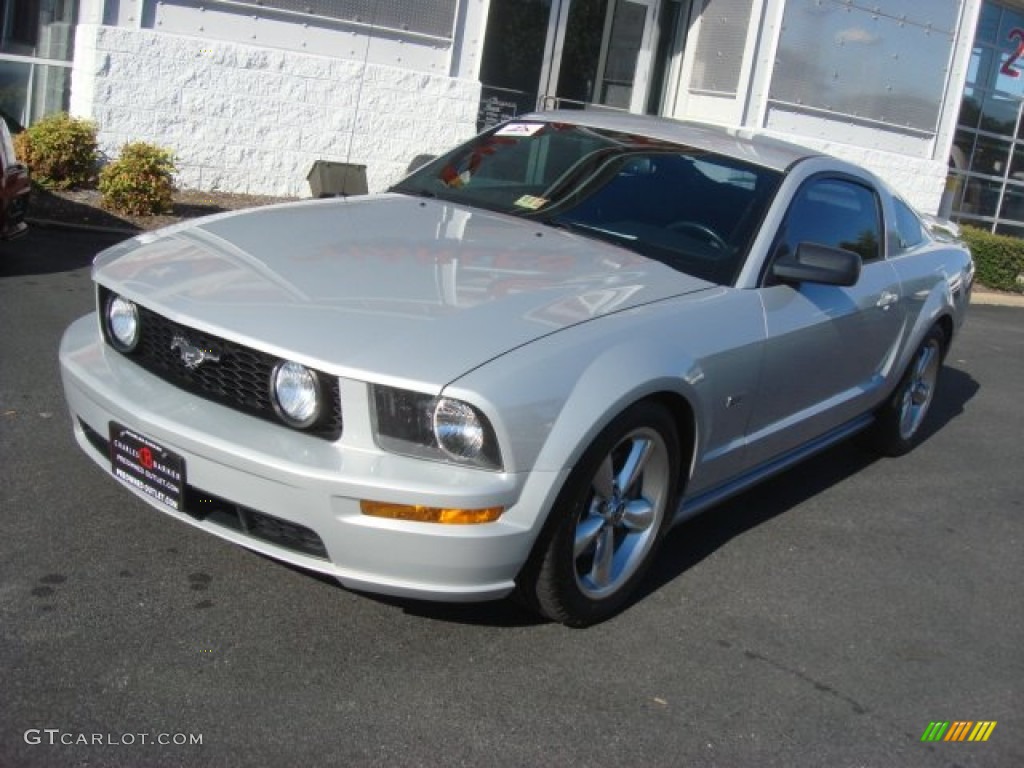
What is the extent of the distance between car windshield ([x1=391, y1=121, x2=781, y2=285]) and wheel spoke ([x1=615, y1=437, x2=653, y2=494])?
0.82 metres

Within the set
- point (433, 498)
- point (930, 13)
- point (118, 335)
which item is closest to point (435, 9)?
point (930, 13)

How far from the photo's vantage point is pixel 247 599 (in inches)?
140

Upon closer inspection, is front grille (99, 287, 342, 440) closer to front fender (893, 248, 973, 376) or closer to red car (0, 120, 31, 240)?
front fender (893, 248, 973, 376)

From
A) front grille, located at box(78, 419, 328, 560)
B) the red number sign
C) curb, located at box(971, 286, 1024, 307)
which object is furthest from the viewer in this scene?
the red number sign

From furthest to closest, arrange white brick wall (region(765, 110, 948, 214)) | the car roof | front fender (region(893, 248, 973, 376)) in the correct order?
white brick wall (region(765, 110, 948, 214)), front fender (region(893, 248, 973, 376)), the car roof

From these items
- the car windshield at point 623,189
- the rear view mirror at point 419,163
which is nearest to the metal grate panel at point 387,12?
the rear view mirror at point 419,163

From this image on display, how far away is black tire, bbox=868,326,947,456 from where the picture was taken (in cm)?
584

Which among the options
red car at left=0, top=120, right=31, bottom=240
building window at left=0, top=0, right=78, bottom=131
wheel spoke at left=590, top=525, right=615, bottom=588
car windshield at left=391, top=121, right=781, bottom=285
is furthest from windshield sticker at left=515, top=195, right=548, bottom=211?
building window at left=0, top=0, right=78, bottom=131

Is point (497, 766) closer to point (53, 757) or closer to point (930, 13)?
point (53, 757)

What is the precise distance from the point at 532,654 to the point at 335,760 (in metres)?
0.83

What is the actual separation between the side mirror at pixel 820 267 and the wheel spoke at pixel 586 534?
1.33m

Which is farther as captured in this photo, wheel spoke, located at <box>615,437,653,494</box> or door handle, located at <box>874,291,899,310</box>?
door handle, located at <box>874,291,899,310</box>

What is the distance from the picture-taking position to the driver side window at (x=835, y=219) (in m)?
4.57

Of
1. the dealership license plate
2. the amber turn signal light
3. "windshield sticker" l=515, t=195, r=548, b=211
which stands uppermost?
"windshield sticker" l=515, t=195, r=548, b=211
